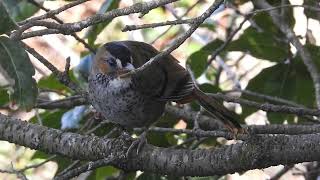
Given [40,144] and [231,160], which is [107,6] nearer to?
[40,144]

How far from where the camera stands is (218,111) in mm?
2273

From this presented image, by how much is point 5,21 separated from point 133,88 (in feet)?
2.78

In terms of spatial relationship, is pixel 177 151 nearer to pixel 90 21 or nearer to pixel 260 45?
pixel 90 21

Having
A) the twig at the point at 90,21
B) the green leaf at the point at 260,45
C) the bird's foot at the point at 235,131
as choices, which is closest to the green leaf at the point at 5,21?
the twig at the point at 90,21

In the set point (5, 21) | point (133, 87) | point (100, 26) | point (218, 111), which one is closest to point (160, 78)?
point (133, 87)

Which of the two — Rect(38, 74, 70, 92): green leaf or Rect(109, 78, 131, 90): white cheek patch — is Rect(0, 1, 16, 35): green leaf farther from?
Rect(38, 74, 70, 92): green leaf

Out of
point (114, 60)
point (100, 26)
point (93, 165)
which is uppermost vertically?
point (100, 26)

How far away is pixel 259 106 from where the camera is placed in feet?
7.20

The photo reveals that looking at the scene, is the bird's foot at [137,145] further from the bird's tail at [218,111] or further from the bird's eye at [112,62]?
the bird's eye at [112,62]

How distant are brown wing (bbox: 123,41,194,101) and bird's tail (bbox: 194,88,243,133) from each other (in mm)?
93

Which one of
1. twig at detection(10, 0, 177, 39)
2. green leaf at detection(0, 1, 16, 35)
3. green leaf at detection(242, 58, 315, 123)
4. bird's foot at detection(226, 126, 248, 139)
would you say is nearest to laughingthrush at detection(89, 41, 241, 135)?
bird's foot at detection(226, 126, 248, 139)

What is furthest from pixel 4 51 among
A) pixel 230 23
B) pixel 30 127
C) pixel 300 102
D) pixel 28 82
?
pixel 230 23

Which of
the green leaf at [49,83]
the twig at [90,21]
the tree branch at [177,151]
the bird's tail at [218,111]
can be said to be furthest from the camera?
the green leaf at [49,83]

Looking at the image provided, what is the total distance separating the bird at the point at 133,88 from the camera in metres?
2.47
